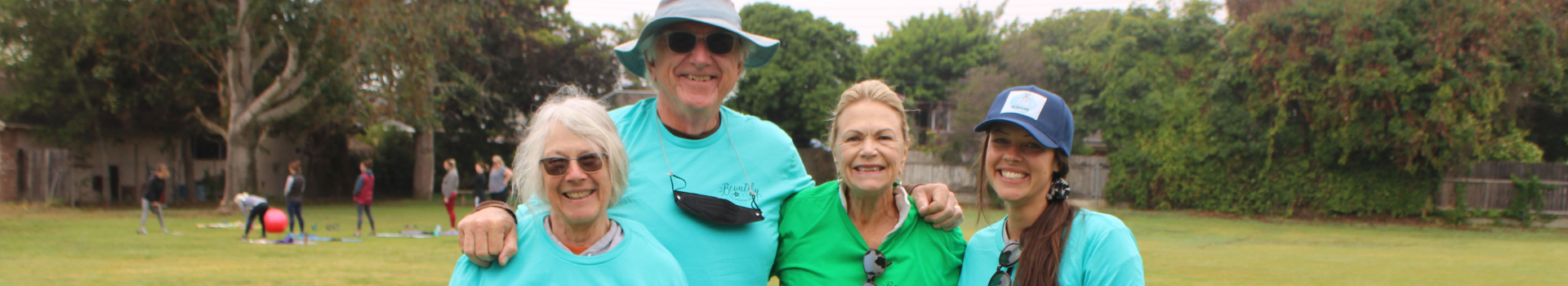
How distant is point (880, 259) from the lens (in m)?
2.88

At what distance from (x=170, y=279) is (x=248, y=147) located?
14.1 metres

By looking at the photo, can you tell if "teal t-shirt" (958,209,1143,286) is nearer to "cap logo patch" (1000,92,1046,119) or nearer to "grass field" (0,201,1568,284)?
"cap logo patch" (1000,92,1046,119)

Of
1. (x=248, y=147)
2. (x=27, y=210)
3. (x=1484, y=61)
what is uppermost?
(x=1484, y=61)

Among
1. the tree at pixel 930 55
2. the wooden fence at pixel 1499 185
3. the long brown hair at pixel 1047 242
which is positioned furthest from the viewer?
the tree at pixel 930 55

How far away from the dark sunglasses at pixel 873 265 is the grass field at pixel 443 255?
7.65 metres

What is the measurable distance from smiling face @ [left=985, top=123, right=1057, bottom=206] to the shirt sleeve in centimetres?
26

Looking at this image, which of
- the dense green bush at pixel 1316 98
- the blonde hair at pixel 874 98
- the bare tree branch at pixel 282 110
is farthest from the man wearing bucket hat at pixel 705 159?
the bare tree branch at pixel 282 110

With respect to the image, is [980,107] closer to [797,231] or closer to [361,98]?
[361,98]

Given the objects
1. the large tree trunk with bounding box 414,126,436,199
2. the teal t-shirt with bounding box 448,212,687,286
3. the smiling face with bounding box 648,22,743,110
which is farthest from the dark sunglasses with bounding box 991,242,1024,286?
the large tree trunk with bounding box 414,126,436,199

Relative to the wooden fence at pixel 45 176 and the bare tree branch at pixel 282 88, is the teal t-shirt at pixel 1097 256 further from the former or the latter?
the wooden fence at pixel 45 176

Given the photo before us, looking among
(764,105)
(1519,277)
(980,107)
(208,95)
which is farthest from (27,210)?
(1519,277)

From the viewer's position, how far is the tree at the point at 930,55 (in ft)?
142

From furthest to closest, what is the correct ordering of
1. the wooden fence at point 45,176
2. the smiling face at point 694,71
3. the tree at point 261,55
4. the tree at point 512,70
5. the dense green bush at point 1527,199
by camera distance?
the tree at point 512,70, the wooden fence at point 45,176, the dense green bush at point 1527,199, the tree at point 261,55, the smiling face at point 694,71

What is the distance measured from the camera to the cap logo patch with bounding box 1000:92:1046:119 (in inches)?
98.9
